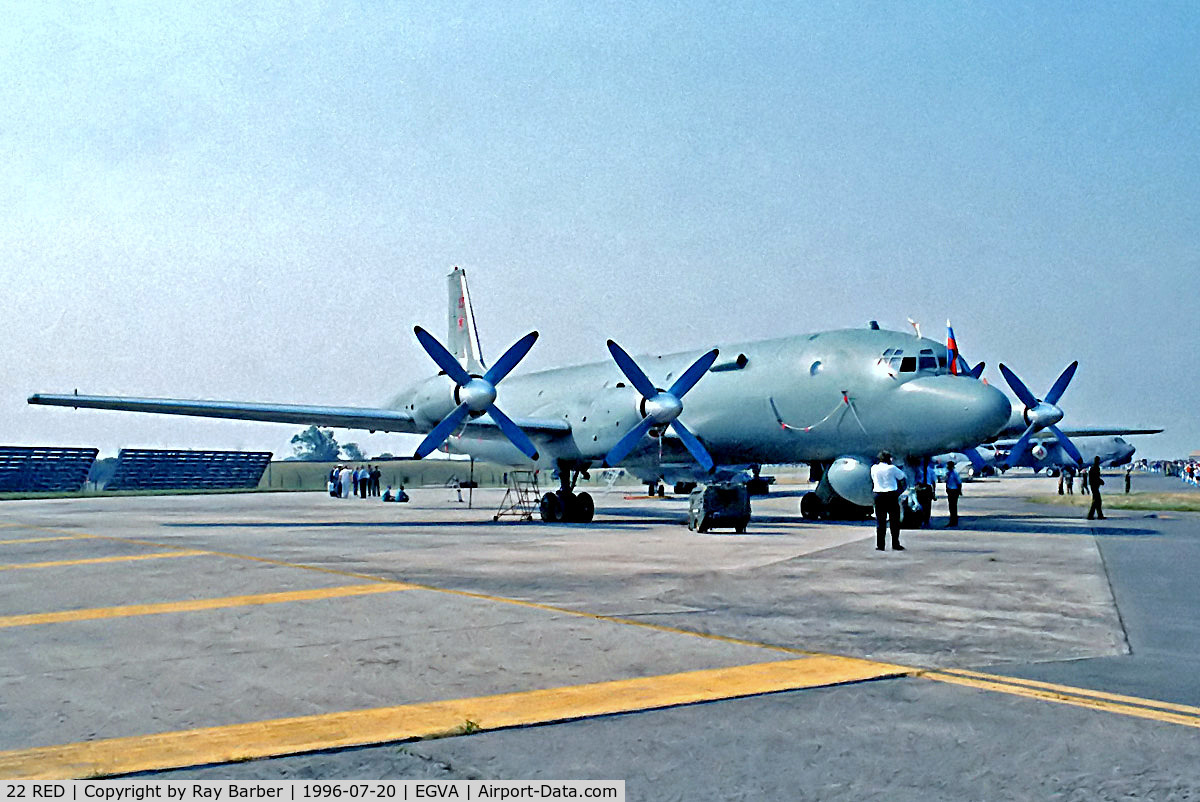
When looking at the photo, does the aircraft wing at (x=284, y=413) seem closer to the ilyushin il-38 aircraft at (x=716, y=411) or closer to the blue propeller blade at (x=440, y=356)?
the ilyushin il-38 aircraft at (x=716, y=411)

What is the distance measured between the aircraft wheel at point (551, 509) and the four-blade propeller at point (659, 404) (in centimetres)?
299

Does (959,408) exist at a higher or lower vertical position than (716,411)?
lower

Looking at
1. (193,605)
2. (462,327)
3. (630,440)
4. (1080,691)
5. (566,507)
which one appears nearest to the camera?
(1080,691)

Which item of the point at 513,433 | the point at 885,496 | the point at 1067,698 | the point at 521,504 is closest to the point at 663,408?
the point at 513,433

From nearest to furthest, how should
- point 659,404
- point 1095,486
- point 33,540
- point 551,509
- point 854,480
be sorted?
point 33,540 → point 854,480 → point 659,404 → point 1095,486 → point 551,509

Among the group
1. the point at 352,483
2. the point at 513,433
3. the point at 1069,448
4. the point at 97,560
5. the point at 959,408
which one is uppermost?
the point at 959,408

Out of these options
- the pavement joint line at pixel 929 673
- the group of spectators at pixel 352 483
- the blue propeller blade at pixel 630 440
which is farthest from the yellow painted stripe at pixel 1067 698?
the group of spectators at pixel 352 483

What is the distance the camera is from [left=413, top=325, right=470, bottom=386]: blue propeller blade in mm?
26328

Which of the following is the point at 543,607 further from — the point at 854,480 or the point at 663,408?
the point at 663,408

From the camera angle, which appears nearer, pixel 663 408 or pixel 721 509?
pixel 721 509

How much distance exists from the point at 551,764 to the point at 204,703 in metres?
2.66

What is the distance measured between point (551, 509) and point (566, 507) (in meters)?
0.60

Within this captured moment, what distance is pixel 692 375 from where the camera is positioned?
26969mm

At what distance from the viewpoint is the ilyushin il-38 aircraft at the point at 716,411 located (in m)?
24.0
